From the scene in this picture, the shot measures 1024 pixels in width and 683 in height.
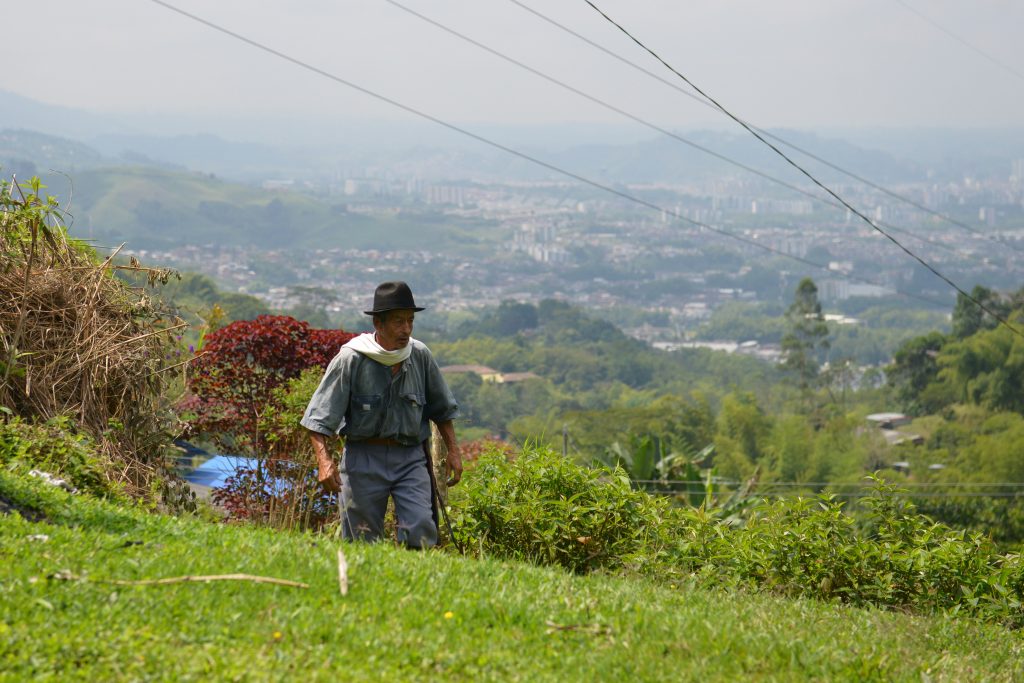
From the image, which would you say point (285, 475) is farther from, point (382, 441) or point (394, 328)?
point (394, 328)

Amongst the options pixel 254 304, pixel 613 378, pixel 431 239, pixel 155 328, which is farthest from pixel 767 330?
pixel 155 328

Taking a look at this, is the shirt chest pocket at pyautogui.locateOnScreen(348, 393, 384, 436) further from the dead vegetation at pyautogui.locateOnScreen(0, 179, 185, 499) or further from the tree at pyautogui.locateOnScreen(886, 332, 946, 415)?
the tree at pyautogui.locateOnScreen(886, 332, 946, 415)

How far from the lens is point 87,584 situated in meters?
3.84

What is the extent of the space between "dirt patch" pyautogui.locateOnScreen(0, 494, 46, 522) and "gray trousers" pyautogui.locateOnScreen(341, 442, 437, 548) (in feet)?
4.71

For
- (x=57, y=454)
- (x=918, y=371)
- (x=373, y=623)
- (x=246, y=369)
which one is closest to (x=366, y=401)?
(x=373, y=623)

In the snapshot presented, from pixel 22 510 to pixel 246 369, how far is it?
174 inches

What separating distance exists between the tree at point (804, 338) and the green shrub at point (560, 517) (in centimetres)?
6985

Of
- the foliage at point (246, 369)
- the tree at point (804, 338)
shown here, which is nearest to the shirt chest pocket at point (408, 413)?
the foliage at point (246, 369)

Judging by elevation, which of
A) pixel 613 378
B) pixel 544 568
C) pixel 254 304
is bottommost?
pixel 613 378

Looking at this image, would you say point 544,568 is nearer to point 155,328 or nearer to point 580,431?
point 155,328

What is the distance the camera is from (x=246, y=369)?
361 inches

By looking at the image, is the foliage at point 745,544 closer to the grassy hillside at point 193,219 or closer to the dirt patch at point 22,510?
the dirt patch at point 22,510

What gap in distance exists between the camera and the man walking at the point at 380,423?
5.45m

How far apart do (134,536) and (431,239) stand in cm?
19599
